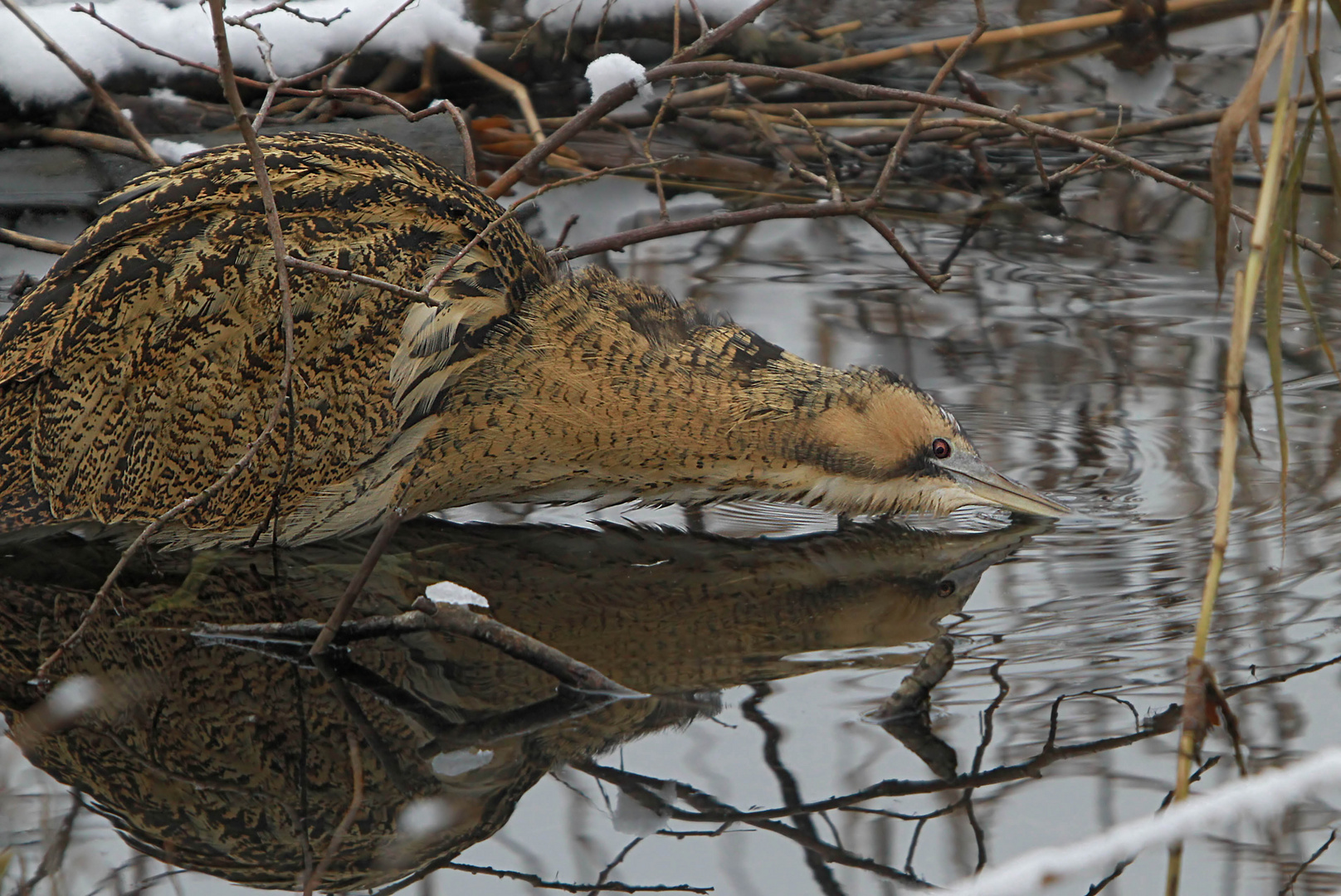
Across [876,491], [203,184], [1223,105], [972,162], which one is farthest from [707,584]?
[1223,105]

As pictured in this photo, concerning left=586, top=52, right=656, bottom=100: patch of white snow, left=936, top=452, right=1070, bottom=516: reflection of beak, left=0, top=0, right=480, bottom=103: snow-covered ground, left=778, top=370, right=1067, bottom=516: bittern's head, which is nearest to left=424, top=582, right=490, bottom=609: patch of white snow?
left=778, top=370, right=1067, bottom=516: bittern's head

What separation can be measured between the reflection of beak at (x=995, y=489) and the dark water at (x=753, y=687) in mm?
65

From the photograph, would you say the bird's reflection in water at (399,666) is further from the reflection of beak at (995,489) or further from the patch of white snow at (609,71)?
the patch of white snow at (609,71)

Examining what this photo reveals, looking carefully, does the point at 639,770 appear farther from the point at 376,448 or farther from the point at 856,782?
the point at 376,448

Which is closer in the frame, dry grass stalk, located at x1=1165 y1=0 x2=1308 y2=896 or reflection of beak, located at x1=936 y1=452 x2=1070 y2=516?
dry grass stalk, located at x1=1165 y1=0 x2=1308 y2=896

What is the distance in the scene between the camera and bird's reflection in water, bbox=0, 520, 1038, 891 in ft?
6.03

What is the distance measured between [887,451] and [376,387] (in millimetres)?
1059

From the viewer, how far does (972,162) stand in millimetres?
5059

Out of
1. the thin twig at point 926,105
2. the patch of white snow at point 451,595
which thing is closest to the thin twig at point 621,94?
the thin twig at point 926,105

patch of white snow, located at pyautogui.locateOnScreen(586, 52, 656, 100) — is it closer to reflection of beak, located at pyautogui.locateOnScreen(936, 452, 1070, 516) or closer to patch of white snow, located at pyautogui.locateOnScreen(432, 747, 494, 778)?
reflection of beak, located at pyautogui.locateOnScreen(936, 452, 1070, 516)

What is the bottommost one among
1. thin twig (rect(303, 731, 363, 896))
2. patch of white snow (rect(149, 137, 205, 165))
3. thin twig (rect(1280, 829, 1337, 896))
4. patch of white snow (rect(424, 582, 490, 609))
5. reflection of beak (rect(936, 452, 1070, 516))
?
reflection of beak (rect(936, 452, 1070, 516))

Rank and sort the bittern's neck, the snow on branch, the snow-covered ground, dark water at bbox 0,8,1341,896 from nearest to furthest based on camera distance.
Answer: the snow on branch → dark water at bbox 0,8,1341,896 → the bittern's neck → the snow-covered ground

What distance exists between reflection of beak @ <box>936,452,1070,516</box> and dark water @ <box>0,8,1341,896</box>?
65 mm

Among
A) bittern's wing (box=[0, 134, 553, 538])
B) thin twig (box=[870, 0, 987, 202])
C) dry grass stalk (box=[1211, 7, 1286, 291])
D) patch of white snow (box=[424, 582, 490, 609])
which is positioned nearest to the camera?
dry grass stalk (box=[1211, 7, 1286, 291])
